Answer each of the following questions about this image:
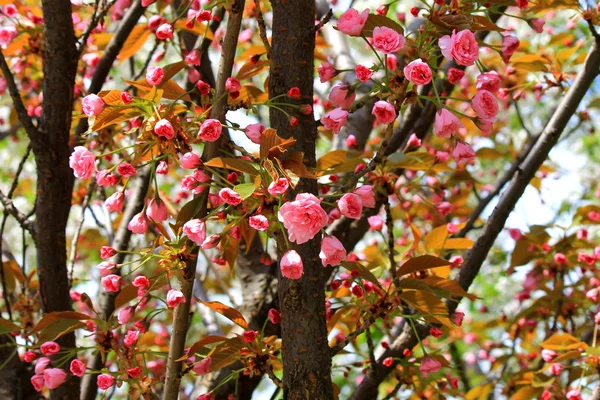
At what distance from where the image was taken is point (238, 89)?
1403mm

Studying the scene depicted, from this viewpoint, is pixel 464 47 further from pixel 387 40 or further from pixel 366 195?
pixel 366 195

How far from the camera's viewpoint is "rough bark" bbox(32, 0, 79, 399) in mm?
1845

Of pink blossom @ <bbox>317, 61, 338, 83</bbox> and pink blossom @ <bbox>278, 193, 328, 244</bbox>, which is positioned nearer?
pink blossom @ <bbox>278, 193, 328, 244</bbox>

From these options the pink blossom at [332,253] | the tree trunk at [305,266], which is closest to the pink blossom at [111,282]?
the tree trunk at [305,266]

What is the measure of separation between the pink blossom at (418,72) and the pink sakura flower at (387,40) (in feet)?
0.23

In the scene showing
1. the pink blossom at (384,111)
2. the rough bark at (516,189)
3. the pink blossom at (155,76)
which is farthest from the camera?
the rough bark at (516,189)

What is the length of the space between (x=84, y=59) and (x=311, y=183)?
1.45 meters

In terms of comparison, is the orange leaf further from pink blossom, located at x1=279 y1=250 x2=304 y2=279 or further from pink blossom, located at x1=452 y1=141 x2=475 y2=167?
pink blossom, located at x1=452 y1=141 x2=475 y2=167

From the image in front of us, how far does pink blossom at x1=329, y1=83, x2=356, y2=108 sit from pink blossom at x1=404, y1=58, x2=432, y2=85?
247 millimetres

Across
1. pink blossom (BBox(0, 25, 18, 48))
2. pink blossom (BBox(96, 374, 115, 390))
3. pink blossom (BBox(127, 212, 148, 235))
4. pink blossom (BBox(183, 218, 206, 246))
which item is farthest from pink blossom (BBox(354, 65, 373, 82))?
pink blossom (BBox(0, 25, 18, 48))

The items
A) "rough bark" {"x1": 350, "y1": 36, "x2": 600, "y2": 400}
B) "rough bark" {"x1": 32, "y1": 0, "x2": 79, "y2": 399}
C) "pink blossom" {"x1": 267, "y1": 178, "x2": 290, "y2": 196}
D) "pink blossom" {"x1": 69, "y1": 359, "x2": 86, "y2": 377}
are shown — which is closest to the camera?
"pink blossom" {"x1": 267, "y1": 178, "x2": 290, "y2": 196}

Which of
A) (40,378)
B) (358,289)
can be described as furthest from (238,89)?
(40,378)

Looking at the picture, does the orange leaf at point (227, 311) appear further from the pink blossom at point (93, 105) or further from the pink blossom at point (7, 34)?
the pink blossom at point (7, 34)

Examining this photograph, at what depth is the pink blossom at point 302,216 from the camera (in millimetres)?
1139
